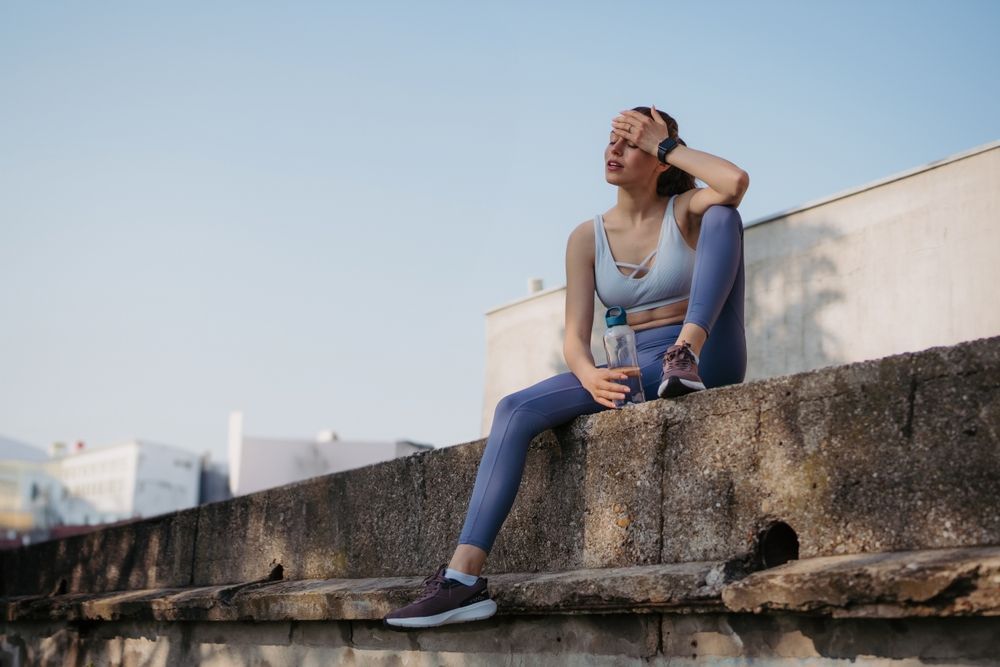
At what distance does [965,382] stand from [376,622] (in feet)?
8.39

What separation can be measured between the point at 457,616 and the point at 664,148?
175 centimetres

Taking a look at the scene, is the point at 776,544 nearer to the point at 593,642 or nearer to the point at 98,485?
the point at 593,642

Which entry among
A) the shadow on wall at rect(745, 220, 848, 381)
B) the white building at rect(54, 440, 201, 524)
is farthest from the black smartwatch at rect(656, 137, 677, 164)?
the white building at rect(54, 440, 201, 524)

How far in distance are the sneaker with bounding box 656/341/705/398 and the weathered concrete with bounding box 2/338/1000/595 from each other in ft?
0.16

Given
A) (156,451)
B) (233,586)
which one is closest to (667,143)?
(233,586)

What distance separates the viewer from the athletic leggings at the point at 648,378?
3711 millimetres

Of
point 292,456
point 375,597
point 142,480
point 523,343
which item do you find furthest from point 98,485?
point 375,597

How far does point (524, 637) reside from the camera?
3770mm

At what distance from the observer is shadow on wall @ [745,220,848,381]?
13.0m

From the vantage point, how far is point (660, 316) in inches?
159

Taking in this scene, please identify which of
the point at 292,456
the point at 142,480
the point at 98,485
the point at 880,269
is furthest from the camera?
the point at 98,485

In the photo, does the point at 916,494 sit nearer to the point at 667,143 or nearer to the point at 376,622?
the point at 667,143

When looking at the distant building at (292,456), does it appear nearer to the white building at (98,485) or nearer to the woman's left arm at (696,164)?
the white building at (98,485)

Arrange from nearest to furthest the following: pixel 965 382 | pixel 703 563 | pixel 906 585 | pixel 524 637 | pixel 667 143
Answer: pixel 906 585 → pixel 965 382 → pixel 703 563 → pixel 524 637 → pixel 667 143
